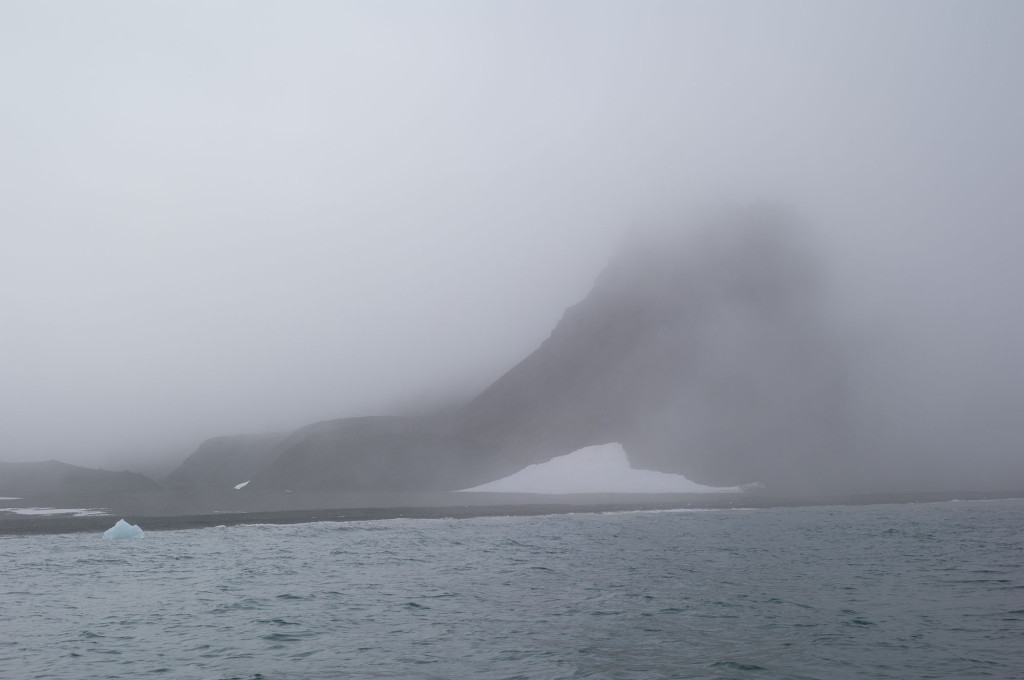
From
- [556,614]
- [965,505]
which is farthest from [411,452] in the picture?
[556,614]

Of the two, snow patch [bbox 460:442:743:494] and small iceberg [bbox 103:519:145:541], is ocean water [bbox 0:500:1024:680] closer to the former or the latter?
small iceberg [bbox 103:519:145:541]

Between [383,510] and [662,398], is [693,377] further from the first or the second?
[383,510]

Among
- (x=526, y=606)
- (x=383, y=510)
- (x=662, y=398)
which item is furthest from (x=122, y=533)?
(x=662, y=398)

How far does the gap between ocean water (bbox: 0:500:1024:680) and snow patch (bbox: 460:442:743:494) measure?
63.2 metres

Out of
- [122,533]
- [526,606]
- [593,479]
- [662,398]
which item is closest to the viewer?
[526,606]

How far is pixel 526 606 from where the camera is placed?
2980 cm

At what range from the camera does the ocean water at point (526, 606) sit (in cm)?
2145

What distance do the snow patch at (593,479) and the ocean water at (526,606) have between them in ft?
207

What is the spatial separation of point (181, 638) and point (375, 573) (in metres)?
14.2

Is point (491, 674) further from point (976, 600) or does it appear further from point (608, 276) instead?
point (608, 276)

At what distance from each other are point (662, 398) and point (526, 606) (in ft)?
395

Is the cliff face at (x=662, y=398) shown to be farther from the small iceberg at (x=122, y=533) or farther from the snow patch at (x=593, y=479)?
the small iceberg at (x=122, y=533)

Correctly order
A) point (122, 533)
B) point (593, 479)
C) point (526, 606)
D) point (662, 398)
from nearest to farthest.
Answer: point (526, 606), point (122, 533), point (593, 479), point (662, 398)

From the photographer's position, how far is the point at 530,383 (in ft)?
569
